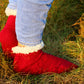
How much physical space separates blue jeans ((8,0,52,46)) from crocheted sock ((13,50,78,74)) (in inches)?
5.5

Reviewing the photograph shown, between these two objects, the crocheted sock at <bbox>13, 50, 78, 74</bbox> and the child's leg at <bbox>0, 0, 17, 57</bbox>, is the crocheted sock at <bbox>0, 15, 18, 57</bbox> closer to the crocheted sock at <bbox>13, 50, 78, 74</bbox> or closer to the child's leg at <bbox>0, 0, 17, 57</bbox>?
the child's leg at <bbox>0, 0, 17, 57</bbox>

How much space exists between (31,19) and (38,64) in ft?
1.18

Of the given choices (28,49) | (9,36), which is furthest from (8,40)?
(28,49)

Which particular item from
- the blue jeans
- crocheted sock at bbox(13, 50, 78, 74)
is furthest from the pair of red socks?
the blue jeans

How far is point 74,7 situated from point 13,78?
1.05 metres

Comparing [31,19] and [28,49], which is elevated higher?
[31,19]

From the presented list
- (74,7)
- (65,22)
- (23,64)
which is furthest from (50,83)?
(74,7)

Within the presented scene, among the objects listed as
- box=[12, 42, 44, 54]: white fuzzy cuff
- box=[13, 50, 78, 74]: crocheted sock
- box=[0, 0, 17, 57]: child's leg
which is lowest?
box=[13, 50, 78, 74]: crocheted sock

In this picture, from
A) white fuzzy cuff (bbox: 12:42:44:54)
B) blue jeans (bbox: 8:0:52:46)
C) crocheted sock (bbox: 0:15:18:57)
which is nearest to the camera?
blue jeans (bbox: 8:0:52:46)

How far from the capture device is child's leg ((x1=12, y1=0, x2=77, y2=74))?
3.31 feet

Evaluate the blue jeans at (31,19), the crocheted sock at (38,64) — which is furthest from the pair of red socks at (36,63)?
the blue jeans at (31,19)

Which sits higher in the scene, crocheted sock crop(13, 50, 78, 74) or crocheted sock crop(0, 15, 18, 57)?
crocheted sock crop(0, 15, 18, 57)

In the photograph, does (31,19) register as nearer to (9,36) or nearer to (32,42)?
(32,42)

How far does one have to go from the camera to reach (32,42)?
1078 millimetres
